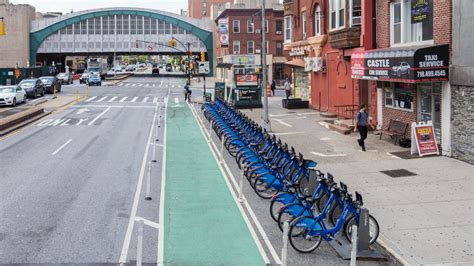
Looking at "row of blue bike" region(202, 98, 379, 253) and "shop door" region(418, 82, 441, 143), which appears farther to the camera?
"shop door" region(418, 82, 441, 143)

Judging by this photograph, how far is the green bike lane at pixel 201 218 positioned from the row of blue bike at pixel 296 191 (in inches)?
33.1

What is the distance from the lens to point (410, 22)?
22109 mm

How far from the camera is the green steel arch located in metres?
97.6

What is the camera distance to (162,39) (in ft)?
339

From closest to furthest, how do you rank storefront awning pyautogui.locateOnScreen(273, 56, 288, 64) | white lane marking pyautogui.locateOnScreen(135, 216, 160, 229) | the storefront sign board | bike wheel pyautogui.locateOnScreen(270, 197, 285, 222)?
white lane marking pyautogui.locateOnScreen(135, 216, 160, 229)
bike wheel pyautogui.locateOnScreen(270, 197, 285, 222)
the storefront sign board
storefront awning pyautogui.locateOnScreen(273, 56, 288, 64)

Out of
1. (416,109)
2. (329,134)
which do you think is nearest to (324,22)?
(329,134)

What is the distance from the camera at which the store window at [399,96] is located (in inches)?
865

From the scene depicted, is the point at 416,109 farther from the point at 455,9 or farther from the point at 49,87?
the point at 49,87

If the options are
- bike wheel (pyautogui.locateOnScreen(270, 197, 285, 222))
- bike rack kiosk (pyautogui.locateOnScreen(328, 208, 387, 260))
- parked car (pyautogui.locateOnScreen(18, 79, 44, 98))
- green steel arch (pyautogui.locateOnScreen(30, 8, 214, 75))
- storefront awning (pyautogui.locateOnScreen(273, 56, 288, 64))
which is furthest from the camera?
green steel arch (pyautogui.locateOnScreen(30, 8, 214, 75))

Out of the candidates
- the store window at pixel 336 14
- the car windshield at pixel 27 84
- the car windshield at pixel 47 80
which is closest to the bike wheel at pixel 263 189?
the store window at pixel 336 14

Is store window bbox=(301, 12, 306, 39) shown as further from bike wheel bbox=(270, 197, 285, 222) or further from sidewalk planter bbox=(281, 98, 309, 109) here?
bike wheel bbox=(270, 197, 285, 222)

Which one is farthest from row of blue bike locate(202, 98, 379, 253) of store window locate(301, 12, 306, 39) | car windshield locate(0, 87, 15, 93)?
car windshield locate(0, 87, 15, 93)

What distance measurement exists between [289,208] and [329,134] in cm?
1497

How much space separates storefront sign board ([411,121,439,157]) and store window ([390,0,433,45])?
347 cm
